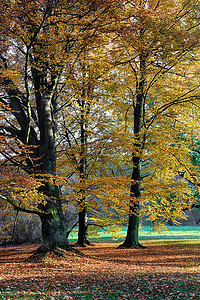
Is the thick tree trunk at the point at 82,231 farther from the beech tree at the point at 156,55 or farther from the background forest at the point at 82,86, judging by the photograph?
the beech tree at the point at 156,55

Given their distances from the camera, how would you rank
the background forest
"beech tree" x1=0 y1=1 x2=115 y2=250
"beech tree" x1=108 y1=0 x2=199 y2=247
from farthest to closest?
"beech tree" x1=108 y1=0 x2=199 y2=247 → the background forest → "beech tree" x1=0 y1=1 x2=115 y2=250

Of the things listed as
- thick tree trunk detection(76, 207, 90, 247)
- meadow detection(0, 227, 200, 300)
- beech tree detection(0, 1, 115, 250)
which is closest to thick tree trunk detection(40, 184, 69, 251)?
beech tree detection(0, 1, 115, 250)

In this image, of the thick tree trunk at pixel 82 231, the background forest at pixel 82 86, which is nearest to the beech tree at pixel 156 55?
the background forest at pixel 82 86

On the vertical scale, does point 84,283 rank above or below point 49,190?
below

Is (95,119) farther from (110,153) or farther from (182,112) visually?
(182,112)

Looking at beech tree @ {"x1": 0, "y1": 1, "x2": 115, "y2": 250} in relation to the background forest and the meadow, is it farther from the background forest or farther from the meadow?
the meadow

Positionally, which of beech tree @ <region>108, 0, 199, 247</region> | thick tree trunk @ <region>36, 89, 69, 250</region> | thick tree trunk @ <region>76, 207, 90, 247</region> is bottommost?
thick tree trunk @ <region>76, 207, 90, 247</region>

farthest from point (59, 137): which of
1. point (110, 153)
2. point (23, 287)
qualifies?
point (23, 287)

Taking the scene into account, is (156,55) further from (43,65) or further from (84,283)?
(84,283)

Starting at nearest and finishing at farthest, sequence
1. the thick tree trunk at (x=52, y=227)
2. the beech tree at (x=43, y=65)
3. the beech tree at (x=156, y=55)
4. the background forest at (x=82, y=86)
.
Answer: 1. the beech tree at (x=43, y=65)
2. the background forest at (x=82, y=86)
3. the beech tree at (x=156, y=55)
4. the thick tree trunk at (x=52, y=227)

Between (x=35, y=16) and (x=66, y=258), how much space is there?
23.3 feet

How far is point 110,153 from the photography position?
11734mm

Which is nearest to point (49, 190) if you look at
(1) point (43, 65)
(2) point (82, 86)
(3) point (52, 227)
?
(3) point (52, 227)

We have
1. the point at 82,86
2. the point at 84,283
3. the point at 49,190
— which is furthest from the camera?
the point at 82,86
